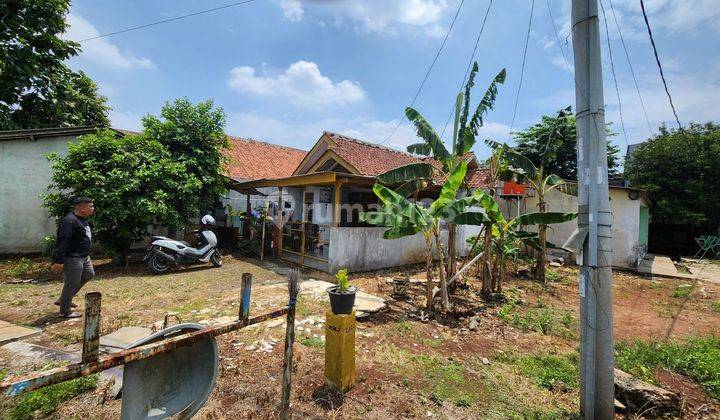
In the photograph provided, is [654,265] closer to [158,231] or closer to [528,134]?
[528,134]

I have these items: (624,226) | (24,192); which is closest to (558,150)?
(624,226)

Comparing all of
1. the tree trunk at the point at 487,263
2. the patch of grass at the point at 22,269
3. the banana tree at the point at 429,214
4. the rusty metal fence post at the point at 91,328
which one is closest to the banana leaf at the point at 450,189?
the banana tree at the point at 429,214

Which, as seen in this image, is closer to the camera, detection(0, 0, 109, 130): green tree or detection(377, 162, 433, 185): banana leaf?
detection(377, 162, 433, 185): banana leaf

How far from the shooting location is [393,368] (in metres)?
3.96

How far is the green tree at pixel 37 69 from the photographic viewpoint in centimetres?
1152

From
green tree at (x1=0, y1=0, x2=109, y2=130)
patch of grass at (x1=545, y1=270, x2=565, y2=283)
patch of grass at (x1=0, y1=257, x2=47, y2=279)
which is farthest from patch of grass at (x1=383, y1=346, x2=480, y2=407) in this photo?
green tree at (x1=0, y1=0, x2=109, y2=130)

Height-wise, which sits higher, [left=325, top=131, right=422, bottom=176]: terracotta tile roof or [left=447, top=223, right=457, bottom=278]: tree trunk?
[left=325, top=131, right=422, bottom=176]: terracotta tile roof

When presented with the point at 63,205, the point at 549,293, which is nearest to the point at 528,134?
the point at 549,293

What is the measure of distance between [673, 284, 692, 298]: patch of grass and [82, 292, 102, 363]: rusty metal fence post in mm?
11931

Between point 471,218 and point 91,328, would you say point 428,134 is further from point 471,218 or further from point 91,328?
point 91,328

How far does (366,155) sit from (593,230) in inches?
407

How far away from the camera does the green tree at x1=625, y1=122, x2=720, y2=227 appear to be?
15477mm

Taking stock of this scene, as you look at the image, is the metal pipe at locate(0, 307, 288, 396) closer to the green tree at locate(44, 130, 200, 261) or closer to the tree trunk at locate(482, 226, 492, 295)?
the tree trunk at locate(482, 226, 492, 295)

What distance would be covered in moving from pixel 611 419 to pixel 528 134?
21889 mm
